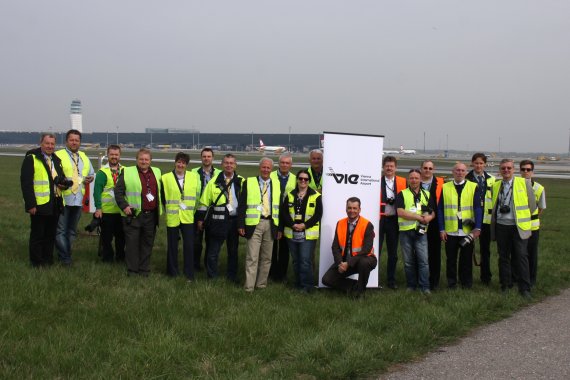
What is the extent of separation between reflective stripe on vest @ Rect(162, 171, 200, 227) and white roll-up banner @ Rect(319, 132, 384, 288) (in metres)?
2.16

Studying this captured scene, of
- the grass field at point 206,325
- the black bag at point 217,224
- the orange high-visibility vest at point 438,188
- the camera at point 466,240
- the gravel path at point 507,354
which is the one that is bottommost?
the gravel path at point 507,354

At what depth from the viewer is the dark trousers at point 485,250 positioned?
28.1ft

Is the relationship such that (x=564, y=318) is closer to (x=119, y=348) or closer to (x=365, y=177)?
(x=365, y=177)

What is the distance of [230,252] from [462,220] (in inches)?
152

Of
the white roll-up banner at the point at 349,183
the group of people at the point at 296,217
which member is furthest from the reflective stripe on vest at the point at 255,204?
the white roll-up banner at the point at 349,183

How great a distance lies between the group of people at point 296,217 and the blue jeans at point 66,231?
4 centimetres

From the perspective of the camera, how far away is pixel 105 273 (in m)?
8.02

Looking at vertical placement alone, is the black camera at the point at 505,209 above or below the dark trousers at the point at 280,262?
above

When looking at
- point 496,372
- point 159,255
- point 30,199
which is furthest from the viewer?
point 159,255

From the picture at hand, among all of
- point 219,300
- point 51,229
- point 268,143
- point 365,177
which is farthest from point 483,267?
point 268,143

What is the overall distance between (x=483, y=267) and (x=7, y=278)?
7588 millimetres

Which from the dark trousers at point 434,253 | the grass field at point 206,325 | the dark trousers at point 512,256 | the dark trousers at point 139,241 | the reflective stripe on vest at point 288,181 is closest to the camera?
the grass field at point 206,325

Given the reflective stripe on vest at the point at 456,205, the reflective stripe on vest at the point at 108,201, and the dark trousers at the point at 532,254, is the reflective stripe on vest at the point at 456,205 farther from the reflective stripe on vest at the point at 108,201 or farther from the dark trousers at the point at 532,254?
the reflective stripe on vest at the point at 108,201

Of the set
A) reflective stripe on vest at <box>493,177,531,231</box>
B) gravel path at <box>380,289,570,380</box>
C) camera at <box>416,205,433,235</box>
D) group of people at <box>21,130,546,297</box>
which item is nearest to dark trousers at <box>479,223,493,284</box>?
group of people at <box>21,130,546,297</box>
